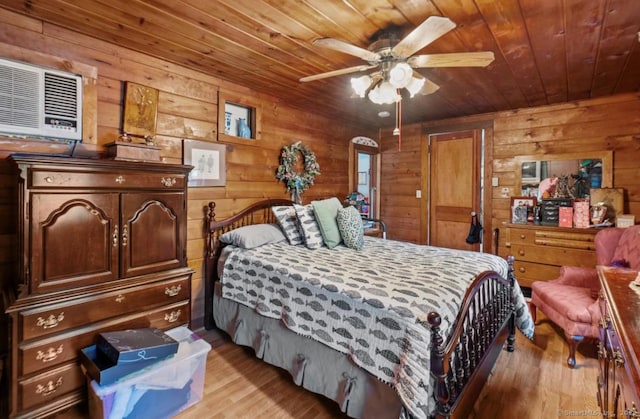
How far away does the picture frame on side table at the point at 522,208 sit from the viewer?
391 centimetres

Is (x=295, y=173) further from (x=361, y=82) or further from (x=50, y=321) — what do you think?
(x=50, y=321)

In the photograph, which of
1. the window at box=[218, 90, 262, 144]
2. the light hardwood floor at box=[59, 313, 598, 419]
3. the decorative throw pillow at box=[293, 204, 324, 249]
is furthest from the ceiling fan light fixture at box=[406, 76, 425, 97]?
the light hardwood floor at box=[59, 313, 598, 419]

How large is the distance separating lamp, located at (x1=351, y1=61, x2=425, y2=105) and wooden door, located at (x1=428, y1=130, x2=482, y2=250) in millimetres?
2659

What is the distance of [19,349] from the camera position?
1654mm

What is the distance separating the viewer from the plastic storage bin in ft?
5.35

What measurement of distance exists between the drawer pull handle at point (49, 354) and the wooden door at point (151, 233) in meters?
0.50

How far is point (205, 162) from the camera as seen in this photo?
2.98m

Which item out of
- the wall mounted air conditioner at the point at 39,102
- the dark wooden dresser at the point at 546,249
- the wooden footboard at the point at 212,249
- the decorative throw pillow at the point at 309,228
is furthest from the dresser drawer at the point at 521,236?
the wall mounted air conditioner at the point at 39,102

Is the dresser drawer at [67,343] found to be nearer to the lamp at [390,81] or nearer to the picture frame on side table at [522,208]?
the lamp at [390,81]

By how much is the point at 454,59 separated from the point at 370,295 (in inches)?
58.8

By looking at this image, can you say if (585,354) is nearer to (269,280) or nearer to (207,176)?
(269,280)

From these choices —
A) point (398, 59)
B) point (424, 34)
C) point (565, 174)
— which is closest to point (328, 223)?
point (398, 59)

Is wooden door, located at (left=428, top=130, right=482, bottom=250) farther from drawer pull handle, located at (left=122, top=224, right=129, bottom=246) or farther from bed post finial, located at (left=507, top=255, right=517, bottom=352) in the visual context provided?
drawer pull handle, located at (left=122, top=224, right=129, bottom=246)

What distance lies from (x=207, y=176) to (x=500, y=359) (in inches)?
116
